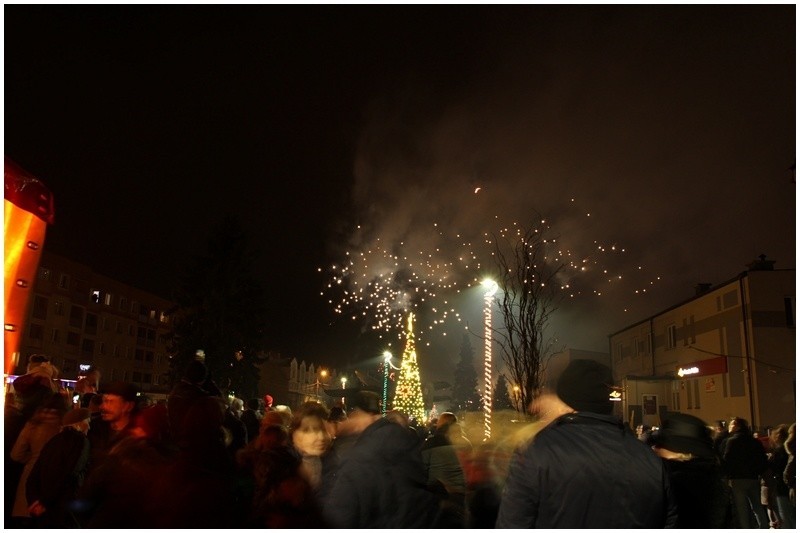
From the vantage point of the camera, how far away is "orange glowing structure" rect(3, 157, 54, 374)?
5129 millimetres

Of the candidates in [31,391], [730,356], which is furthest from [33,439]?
[730,356]

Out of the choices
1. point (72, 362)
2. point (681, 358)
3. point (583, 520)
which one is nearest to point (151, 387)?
point (72, 362)

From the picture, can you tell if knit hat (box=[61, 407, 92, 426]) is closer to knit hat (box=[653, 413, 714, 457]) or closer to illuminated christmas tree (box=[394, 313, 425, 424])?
knit hat (box=[653, 413, 714, 457])

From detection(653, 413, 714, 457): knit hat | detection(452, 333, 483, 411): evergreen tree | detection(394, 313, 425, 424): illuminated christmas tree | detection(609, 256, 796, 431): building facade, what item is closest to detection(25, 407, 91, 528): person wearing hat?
detection(653, 413, 714, 457): knit hat

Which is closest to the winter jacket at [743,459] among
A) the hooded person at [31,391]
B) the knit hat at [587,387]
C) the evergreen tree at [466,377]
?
the knit hat at [587,387]

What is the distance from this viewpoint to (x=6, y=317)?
5270 millimetres

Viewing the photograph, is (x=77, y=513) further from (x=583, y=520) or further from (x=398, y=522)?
(x=583, y=520)

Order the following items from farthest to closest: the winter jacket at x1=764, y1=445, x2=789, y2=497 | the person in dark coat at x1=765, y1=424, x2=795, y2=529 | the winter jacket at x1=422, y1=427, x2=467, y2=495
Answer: the winter jacket at x1=764, y1=445, x2=789, y2=497 → the person in dark coat at x1=765, y1=424, x2=795, y2=529 → the winter jacket at x1=422, y1=427, x2=467, y2=495

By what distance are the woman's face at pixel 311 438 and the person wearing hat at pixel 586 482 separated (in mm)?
2698

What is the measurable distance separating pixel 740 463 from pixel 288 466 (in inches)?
355

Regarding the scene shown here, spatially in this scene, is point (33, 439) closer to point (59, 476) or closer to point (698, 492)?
point (59, 476)

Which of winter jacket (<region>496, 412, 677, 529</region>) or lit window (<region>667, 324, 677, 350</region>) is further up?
lit window (<region>667, 324, 677, 350</region>)

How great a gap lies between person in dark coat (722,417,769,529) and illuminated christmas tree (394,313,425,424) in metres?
17.3

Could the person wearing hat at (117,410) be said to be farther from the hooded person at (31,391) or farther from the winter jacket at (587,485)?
the winter jacket at (587,485)
